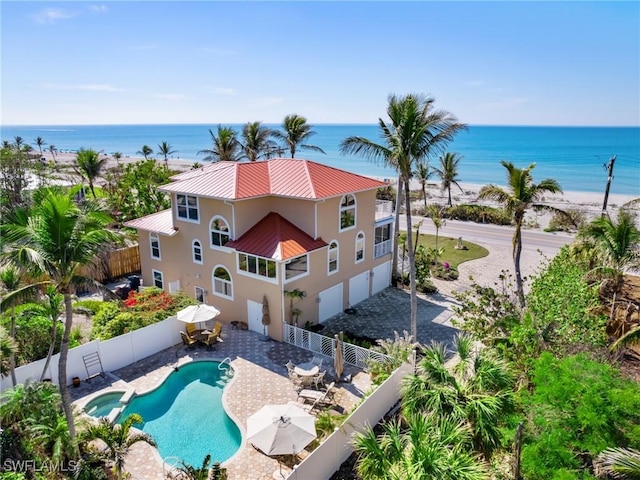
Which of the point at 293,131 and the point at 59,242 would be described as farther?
the point at 293,131

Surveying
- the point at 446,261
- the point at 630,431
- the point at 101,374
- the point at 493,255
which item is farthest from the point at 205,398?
the point at 493,255

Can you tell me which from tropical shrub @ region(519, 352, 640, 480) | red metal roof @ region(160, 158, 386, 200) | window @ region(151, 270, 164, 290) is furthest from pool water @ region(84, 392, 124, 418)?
tropical shrub @ region(519, 352, 640, 480)

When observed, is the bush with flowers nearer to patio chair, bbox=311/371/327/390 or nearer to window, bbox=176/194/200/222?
window, bbox=176/194/200/222

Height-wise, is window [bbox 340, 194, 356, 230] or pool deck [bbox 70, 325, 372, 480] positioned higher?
window [bbox 340, 194, 356, 230]

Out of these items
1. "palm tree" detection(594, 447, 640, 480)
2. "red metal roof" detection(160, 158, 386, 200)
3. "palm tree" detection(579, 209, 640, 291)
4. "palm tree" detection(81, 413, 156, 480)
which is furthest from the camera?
"red metal roof" detection(160, 158, 386, 200)

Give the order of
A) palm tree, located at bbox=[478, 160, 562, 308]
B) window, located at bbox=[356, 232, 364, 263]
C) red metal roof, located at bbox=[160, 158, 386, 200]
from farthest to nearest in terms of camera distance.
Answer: window, located at bbox=[356, 232, 364, 263] < red metal roof, located at bbox=[160, 158, 386, 200] < palm tree, located at bbox=[478, 160, 562, 308]

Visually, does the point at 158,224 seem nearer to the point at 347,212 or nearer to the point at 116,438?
the point at 347,212

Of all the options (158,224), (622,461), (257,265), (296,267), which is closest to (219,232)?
(257,265)
